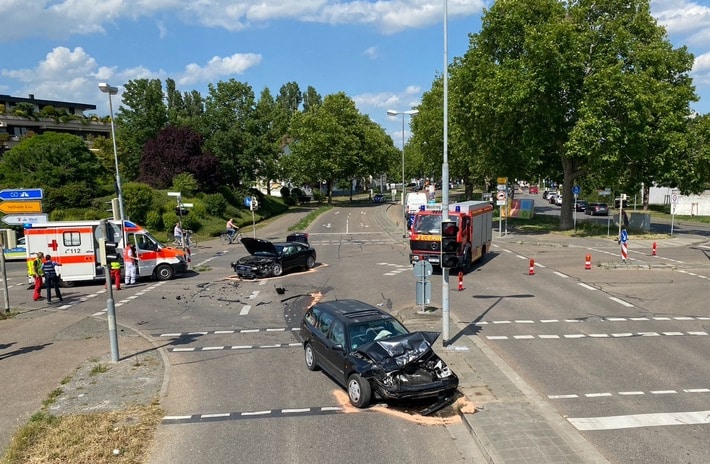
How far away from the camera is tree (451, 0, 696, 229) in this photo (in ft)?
102

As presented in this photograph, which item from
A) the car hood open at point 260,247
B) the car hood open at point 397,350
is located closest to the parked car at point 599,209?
the car hood open at point 260,247

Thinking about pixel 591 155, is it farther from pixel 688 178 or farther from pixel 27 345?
pixel 27 345

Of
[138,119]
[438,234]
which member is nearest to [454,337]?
[438,234]

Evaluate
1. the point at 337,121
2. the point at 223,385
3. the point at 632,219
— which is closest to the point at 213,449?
the point at 223,385

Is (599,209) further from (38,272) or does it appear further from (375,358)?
(375,358)

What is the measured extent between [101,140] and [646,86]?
54.6 metres

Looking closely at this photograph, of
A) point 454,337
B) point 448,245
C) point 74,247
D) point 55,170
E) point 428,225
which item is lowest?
A: point 454,337

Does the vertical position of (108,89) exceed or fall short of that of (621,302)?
it exceeds it

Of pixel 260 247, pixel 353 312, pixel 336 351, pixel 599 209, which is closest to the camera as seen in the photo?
pixel 336 351

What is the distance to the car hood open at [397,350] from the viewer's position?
340 inches

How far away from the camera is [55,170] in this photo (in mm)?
41438

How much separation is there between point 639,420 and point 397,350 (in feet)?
12.8

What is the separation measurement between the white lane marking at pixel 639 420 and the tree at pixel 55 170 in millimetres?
40849

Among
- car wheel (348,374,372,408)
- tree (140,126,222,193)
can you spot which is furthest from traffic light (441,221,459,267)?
tree (140,126,222,193)
